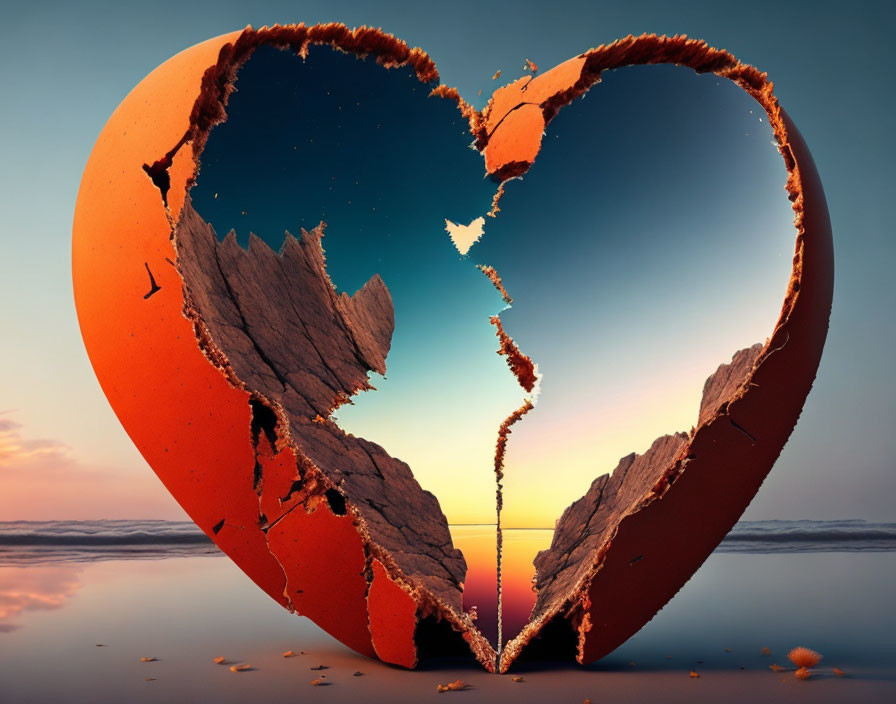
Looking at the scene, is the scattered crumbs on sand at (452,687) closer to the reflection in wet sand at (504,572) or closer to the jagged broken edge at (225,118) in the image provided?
the jagged broken edge at (225,118)

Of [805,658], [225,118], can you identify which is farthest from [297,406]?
[805,658]

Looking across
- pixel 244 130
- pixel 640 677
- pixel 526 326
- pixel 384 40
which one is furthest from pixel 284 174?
pixel 640 677

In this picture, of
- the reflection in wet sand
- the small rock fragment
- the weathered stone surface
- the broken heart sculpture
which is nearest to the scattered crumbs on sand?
the broken heart sculpture

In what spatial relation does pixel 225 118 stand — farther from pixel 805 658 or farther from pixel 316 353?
pixel 805 658

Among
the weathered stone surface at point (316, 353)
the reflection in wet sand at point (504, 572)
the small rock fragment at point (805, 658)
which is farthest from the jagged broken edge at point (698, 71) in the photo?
the small rock fragment at point (805, 658)

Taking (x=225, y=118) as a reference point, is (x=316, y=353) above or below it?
below

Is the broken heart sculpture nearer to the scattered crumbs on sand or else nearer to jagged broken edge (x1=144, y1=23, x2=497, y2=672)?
jagged broken edge (x1=144, y1=23, x2=497, y2=672)

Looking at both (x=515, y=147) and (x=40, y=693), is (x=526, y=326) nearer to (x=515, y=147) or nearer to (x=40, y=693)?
(x=515, y=147)
